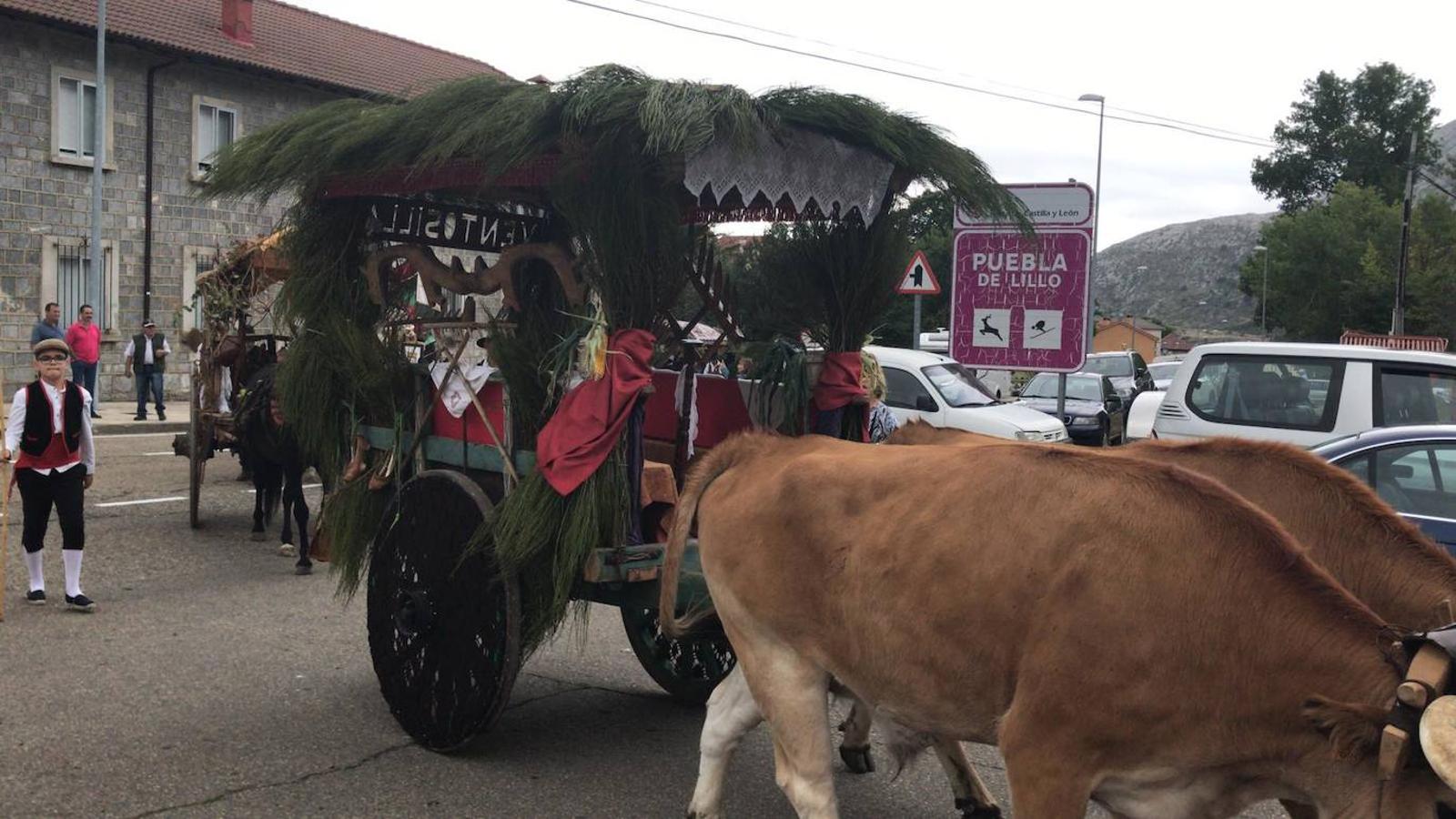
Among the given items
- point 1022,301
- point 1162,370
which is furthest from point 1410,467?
point 1162,370

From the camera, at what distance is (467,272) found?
6301 millimetres

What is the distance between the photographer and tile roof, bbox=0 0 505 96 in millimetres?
25484

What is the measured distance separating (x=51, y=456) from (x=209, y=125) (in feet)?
A: 71.9

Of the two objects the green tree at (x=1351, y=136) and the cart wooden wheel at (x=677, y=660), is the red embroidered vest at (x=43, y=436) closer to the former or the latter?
the cart wooden wheel at (x=677, y=660)

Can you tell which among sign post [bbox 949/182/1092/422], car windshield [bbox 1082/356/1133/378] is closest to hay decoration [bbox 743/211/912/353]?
sign post [bbox 949/182/1092/422]

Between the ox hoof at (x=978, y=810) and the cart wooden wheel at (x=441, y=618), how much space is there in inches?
71.4

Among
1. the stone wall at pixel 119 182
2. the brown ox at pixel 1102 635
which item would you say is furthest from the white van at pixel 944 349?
the brown ox at pixel 1102 635

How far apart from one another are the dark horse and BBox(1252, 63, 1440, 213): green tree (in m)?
72.2

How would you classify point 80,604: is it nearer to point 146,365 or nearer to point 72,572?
point 72,572

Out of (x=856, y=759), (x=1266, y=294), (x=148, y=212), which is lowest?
(x=856, y=759)

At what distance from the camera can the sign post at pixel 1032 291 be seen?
11258 millimetres

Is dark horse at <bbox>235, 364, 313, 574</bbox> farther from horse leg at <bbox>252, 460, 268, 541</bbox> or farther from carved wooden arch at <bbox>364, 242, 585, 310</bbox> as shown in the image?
carved wooden arch at <bbox>364, 242, 585, 310</bbox>

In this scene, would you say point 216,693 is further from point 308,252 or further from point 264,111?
point 264,111

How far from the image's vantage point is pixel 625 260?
4977mm
